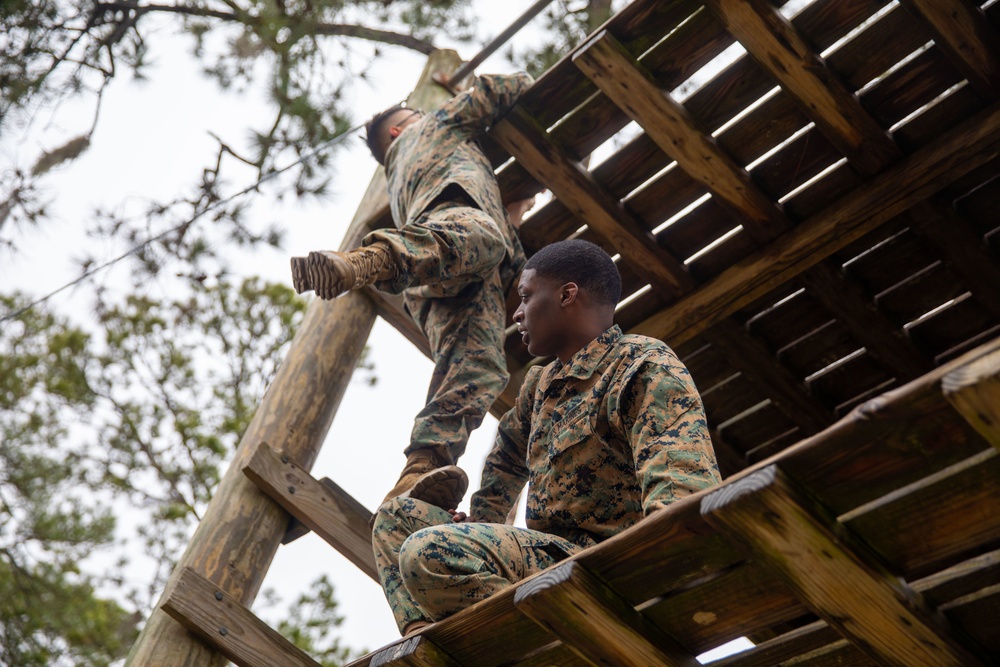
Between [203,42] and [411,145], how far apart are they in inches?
182

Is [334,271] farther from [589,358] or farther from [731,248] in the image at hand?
[731,248]

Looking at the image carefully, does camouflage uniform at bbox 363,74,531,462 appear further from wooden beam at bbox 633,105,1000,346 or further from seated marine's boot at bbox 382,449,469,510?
wooden beam at bbox 633,105,1000,346

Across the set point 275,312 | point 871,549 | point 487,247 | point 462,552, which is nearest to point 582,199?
point 487,247

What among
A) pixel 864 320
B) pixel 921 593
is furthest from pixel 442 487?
pixel 864 320

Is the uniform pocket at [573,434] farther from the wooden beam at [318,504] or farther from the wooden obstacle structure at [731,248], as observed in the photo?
the wooden beam at [318,504]

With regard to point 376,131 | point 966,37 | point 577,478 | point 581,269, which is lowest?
point 577,478

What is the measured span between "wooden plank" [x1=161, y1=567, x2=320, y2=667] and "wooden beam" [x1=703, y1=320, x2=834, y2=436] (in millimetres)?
2576

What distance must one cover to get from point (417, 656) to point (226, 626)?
1814 millimetres

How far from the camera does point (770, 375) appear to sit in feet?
19.3

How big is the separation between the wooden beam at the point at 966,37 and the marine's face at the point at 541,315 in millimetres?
1973

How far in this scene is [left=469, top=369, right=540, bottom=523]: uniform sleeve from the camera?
4324 mm

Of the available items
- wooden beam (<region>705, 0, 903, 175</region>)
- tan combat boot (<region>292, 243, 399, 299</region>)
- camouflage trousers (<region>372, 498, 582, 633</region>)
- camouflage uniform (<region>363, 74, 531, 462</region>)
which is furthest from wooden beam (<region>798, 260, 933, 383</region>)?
camouflage trousers (<region>372, 498, 582, 633</region>)

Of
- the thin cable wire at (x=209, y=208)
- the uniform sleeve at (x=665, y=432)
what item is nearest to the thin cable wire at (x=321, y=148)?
the thin cable wire at (x=209, y=208)

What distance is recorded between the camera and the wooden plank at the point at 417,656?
3.45 meters
